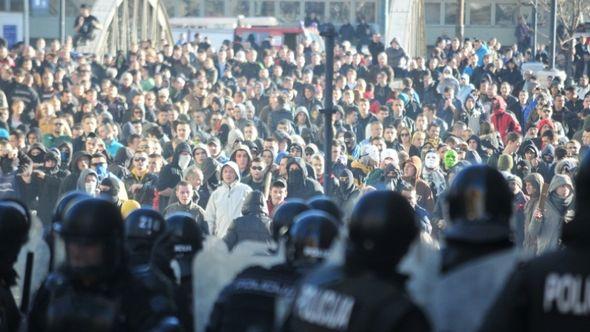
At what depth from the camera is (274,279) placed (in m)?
5.61

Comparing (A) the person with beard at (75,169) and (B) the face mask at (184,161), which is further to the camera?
(B) the face mask at (184,161)

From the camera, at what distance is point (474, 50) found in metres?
28.2

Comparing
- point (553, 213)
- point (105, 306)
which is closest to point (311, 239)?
point (105, 306)

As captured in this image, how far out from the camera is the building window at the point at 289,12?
49625 millimetres

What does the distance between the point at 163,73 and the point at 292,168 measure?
9.14 m

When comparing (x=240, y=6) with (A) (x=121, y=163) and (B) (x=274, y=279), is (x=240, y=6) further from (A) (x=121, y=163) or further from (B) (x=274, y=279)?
(B) (x=274, y=279)

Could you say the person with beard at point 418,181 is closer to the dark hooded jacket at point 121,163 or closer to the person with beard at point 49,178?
the dark hooded jacket at point 121,163

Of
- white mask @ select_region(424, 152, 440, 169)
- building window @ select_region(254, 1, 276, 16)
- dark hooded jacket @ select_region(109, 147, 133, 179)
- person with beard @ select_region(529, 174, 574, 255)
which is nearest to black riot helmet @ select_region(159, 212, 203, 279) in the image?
person with beard @ select_region(529, 174, 574, 255)

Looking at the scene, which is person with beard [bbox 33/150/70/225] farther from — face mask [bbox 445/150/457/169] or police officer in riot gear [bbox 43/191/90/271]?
police officer in riot gear [bbox 43/191/90/271]

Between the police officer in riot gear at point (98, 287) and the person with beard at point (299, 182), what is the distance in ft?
26.4

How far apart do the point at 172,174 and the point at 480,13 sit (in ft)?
127

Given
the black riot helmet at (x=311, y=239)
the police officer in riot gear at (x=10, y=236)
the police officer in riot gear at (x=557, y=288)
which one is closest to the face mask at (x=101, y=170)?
the police officer in riot gear at (x=10, y=236)

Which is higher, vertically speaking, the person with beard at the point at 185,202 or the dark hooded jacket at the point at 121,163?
the dark hooded jacket at the point at 121,163

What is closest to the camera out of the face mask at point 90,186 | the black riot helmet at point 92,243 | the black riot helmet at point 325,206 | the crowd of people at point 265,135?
the black riot helmet at point 92,243
